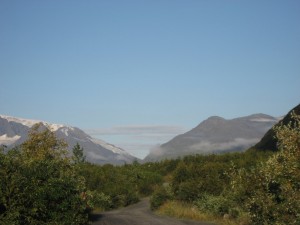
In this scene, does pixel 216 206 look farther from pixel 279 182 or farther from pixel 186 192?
pixel 279 182

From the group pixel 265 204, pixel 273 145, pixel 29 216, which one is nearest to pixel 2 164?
pixel 29 216

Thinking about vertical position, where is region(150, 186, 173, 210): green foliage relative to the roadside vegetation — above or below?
below

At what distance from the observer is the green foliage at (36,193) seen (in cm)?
2128

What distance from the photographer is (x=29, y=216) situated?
2148cm

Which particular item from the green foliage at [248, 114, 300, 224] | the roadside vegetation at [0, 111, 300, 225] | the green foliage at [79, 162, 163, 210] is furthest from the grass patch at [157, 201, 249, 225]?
the green foliage at [79, 162, 163, 210]

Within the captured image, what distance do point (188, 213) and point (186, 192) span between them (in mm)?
3342

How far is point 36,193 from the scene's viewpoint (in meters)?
21.8

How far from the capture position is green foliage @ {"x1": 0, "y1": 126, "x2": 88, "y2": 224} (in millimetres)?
21281

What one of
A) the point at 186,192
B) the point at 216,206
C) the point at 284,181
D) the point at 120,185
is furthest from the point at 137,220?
the point at 120,185

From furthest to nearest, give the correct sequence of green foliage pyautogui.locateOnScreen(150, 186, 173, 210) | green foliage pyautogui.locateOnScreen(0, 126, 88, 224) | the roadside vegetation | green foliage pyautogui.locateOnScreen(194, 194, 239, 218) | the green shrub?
1. green foliage pyautogui.locateOnScreen(150, 186, 173, 210)
2. the green shrub
3. green foliage pyautogui.locateOnScreen(194, 194, 239, 218)
4. green foliage pyautogui.locateOnScreen(0, 126, 88, 224)
5. the roadside vegetation

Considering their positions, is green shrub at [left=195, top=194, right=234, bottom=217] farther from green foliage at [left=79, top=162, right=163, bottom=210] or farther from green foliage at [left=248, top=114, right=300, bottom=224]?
green foliage at [left=79, top=162, right=163, bottom=210]

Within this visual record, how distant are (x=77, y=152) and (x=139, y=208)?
5385 centimetres

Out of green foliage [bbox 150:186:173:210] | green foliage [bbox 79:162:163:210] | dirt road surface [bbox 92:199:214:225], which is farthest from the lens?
green foliage [bbox 79:162:163:210]

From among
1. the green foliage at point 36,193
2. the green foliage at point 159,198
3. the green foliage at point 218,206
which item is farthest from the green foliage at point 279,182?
the green foliage at point 159,198
